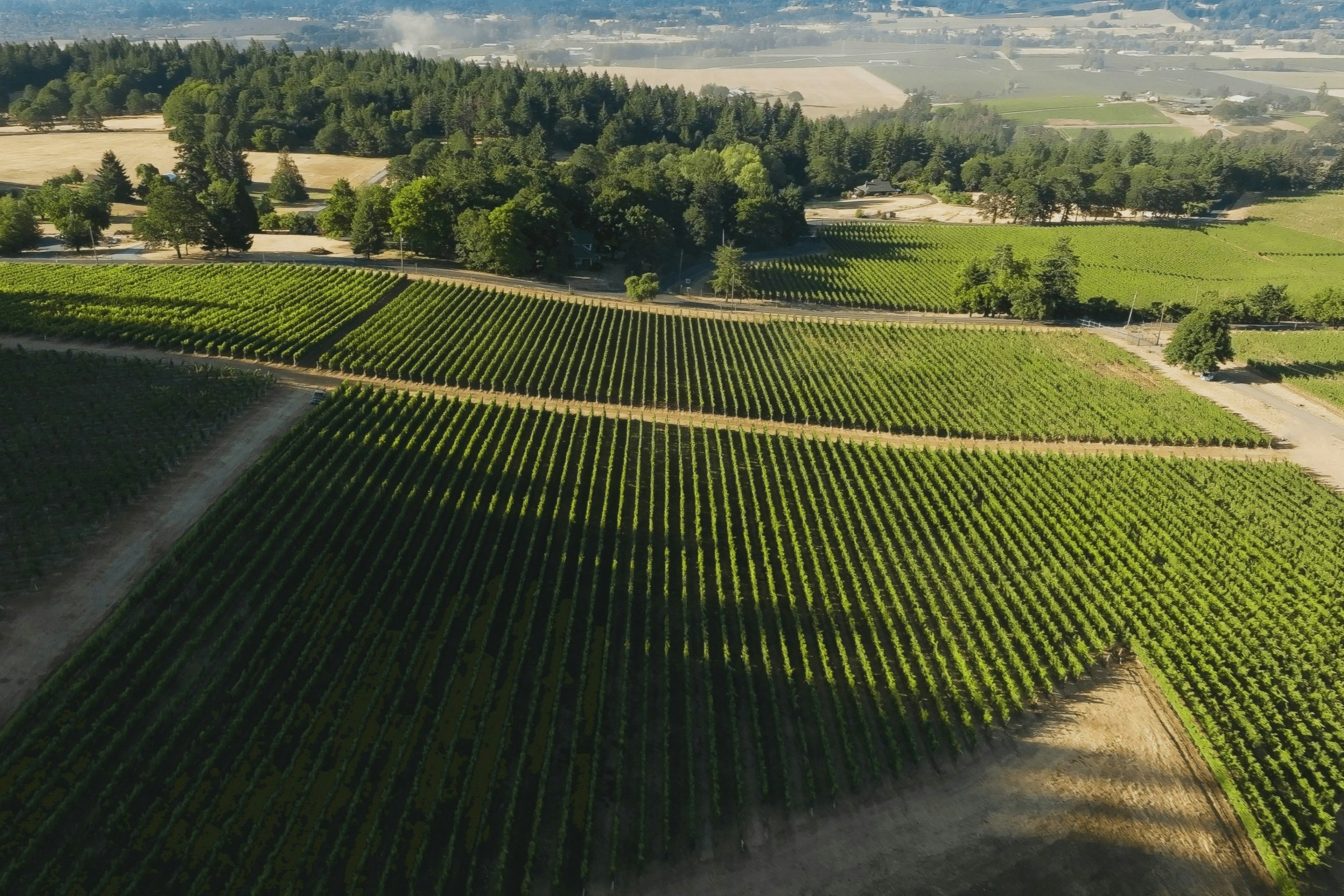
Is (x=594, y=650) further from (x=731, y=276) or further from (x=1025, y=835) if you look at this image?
(x=731, y=276)

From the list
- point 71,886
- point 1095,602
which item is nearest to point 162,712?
point 71,886

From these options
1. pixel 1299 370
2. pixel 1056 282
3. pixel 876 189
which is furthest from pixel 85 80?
pixel 1299 370

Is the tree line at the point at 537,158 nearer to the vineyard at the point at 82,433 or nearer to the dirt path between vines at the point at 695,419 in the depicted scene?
the dirt path between vines at the point at 695,419

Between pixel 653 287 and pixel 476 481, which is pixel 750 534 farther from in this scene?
pixel 653 287

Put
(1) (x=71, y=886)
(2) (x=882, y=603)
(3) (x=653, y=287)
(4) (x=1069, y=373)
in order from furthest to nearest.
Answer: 1. (3) (x=653, y=287)
2. (4) (x=1069, y=373)
3. (2) (x=882, y=603)
4. (1) (x=71, y=886)

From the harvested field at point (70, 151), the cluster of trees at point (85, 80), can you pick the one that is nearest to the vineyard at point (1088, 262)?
the harvested field at point (70, 151)

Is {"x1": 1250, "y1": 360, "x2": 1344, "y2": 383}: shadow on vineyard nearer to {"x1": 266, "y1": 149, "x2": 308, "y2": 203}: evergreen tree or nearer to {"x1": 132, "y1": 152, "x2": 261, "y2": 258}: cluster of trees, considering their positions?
{"x1": 132, "y1": 152, "x2": 261, "y2": 258}: cluster of trees

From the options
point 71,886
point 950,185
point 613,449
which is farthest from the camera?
point 950,185
